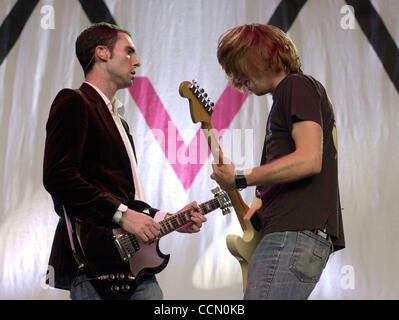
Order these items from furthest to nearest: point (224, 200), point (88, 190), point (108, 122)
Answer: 1. point (224, 200)
2. point (108, 122)
3. point (88, 190)

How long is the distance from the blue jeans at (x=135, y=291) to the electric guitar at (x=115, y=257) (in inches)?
1.1

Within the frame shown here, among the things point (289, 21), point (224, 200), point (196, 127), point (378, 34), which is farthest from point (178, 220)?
point (378, 34)

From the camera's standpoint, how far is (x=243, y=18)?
4246 millimetres

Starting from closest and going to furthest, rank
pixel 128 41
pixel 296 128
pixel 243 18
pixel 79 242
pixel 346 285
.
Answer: pixel 296 128 → pixel 79 242 → pixel 128 41 → pixel 346 285 → pixel 243 18

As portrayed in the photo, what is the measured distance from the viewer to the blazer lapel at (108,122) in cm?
266

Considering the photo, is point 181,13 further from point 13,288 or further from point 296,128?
point 296,128

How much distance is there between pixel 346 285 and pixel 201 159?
1.25 metres

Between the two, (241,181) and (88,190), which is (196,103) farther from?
(241,181)

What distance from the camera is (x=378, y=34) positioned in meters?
4.26

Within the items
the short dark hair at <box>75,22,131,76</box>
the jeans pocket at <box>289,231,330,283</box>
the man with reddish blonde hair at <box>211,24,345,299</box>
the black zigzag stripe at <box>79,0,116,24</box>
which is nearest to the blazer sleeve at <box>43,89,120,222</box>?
the short dark hair at <box>75,22,131,76</box>

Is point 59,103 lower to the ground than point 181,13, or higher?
lower

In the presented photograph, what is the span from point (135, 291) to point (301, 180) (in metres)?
1.01

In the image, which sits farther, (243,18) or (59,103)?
(243,18)
